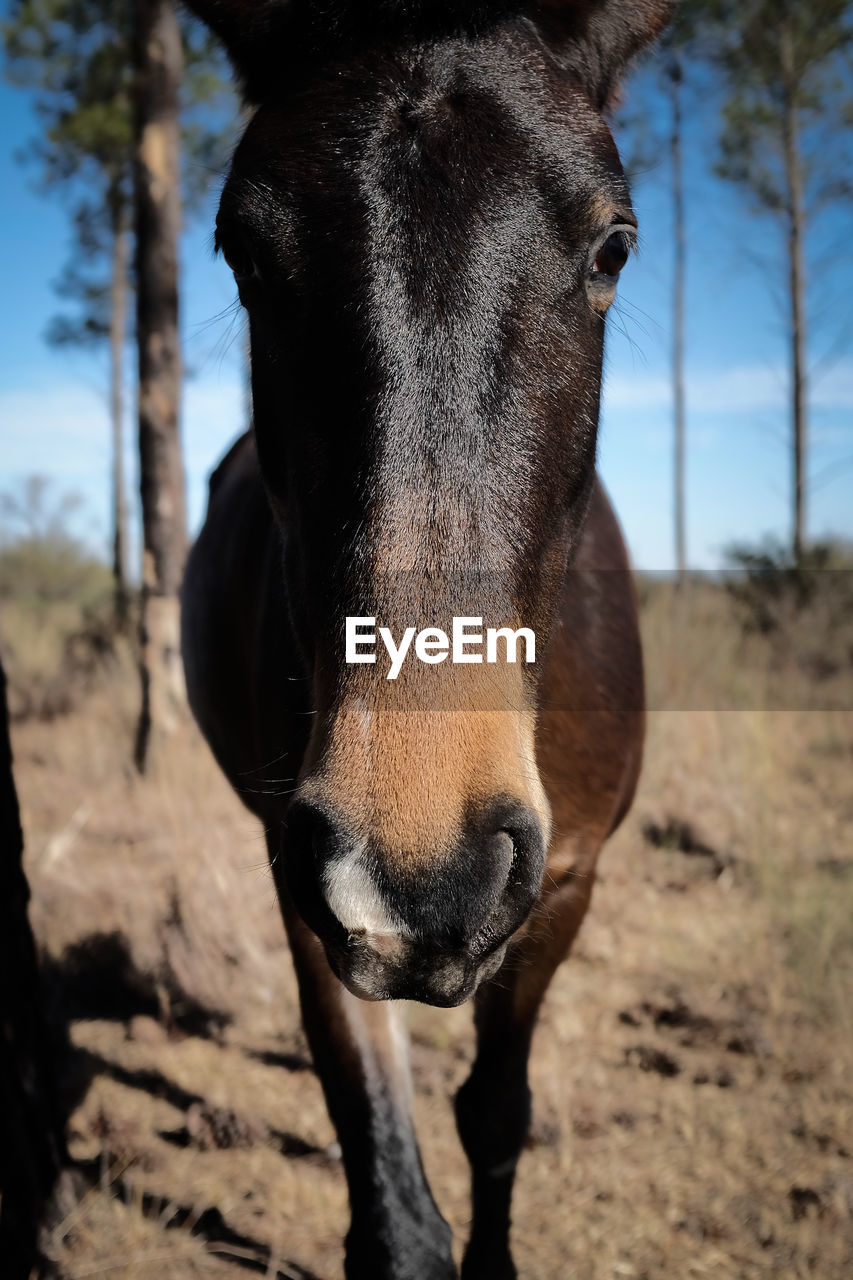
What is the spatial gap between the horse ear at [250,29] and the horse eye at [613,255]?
29.9 inches

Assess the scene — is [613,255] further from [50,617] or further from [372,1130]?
[50,617]

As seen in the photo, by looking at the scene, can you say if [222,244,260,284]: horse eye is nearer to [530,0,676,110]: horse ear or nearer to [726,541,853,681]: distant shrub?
[530,0,676,110]: horse ear

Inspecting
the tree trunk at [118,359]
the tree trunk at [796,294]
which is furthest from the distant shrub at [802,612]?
the tree trunk at [118,359]

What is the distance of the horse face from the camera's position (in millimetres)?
1106

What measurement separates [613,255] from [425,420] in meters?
0.68

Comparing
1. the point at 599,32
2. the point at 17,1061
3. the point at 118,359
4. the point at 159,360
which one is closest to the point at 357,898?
the point at 599,32

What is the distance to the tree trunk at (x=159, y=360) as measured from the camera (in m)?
6.86

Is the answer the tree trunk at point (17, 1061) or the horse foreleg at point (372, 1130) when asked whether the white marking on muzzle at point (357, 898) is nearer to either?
the horse foreleg at point (372, 1130)

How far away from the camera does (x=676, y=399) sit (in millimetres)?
16562

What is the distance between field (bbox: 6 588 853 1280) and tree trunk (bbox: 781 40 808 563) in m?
7.28

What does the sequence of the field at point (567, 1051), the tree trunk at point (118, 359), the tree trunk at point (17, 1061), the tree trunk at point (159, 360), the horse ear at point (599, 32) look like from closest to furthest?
1. the horse ear at point (599, 32)
2. the tree trunk at point (17, 1061)
3. the field at point (567, 1051)
4. the tree trunk at point (159, 360)
5. the tree trunk at point (118, 359)

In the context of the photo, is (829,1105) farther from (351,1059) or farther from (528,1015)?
(351,1059)

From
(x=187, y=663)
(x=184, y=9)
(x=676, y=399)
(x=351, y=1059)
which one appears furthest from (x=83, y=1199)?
(x=676, y=399)

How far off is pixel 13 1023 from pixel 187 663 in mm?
2171
